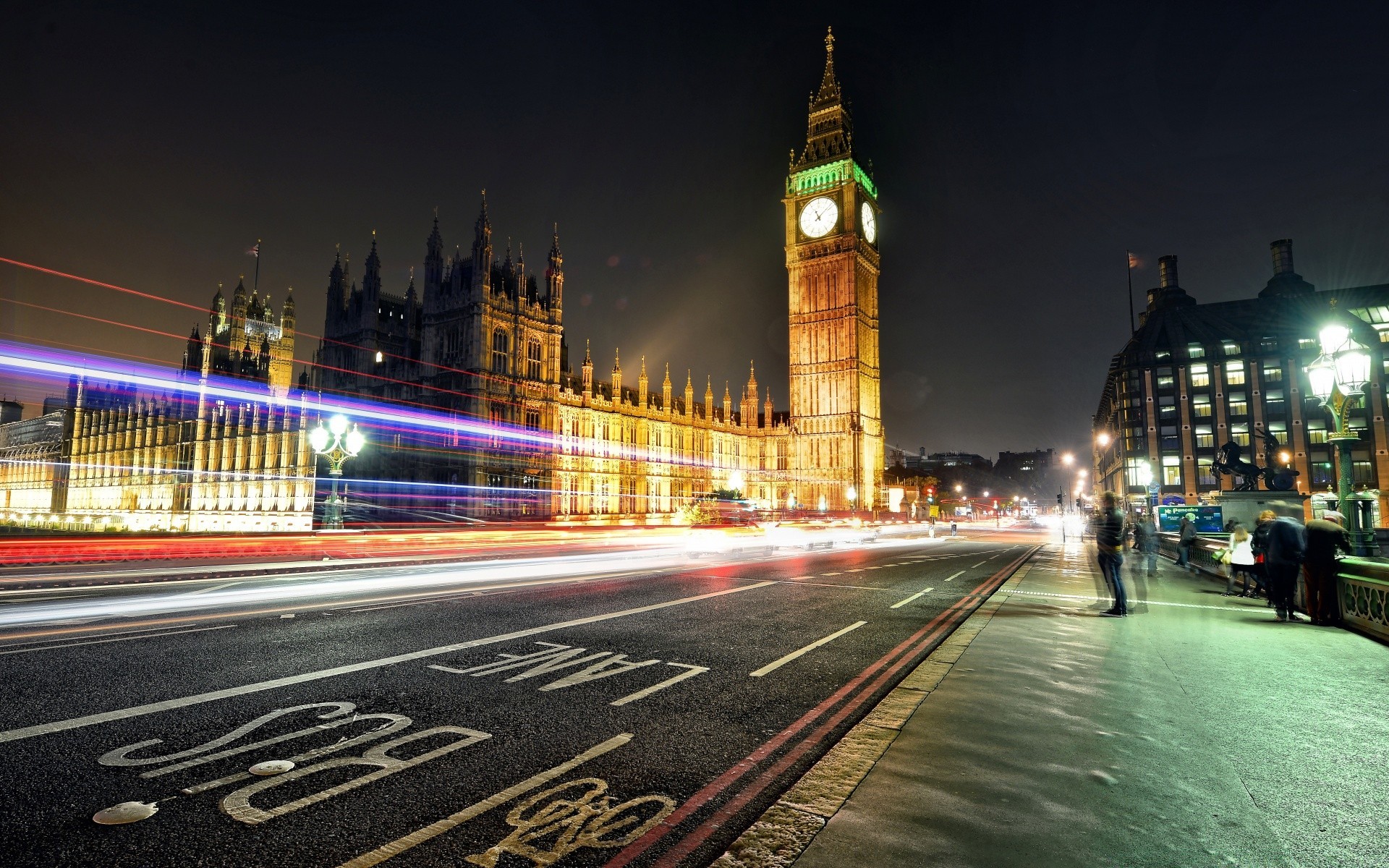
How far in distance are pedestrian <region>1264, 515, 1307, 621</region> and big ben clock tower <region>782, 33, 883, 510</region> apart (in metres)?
65.7

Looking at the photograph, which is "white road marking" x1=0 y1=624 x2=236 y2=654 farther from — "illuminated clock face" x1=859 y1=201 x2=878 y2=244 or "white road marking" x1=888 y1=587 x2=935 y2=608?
"illuminated clock face" x1=859 y1=201 x2=878 y2=244

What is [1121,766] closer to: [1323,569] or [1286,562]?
[1286,562]

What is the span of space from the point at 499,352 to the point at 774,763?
53.8 meters

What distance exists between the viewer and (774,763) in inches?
174

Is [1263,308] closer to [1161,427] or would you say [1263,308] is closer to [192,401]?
[1161,427]

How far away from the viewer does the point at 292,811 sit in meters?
3.58

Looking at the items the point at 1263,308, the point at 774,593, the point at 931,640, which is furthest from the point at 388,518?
the point at 1263,308

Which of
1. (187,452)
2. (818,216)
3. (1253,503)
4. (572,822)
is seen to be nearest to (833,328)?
(818,216)

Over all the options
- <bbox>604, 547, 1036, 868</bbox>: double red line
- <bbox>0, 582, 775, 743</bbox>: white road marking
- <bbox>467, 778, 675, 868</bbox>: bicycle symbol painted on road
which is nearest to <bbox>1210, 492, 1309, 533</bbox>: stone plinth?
<bbox>604, 547, 1036, 868</bbox>: double red line

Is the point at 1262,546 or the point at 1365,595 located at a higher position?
the point at 1262,546

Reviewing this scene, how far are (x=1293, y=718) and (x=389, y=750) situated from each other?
22.8 feet

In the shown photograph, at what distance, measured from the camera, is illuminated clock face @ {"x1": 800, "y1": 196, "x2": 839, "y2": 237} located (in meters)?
81.8

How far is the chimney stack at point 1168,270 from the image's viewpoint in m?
88.3

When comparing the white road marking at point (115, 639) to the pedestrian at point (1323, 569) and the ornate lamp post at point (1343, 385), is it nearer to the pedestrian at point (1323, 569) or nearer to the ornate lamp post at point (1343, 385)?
the pedestrian at point (1323, 569)
